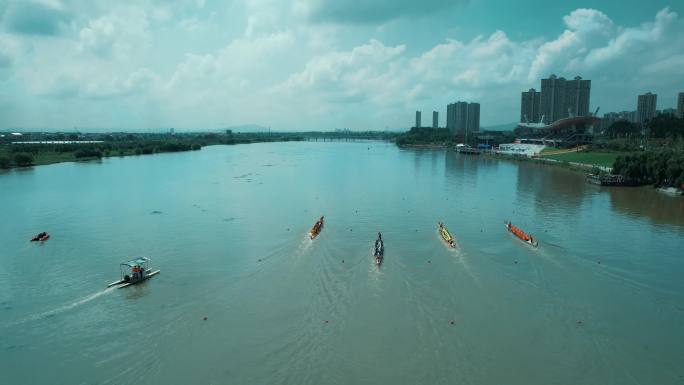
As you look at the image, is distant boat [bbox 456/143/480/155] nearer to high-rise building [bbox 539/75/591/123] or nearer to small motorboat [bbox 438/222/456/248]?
high-rise building [bbox 539/75/591/123]

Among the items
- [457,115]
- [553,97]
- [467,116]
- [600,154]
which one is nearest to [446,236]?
[600,154]

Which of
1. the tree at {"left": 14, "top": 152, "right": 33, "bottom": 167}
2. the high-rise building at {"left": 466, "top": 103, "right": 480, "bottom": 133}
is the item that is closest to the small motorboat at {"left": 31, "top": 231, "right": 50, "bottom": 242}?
the tree at {"left": 14, "top": 152, "right": 33, "bottom": 167}

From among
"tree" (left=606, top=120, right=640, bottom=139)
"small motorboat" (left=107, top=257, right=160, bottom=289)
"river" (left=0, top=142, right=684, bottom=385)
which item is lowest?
"river" (left=0, top=142, right=684, bottom=385)

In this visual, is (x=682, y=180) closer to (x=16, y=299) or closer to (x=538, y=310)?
(x=538, y=310)

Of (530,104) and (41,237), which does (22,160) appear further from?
(530,104)

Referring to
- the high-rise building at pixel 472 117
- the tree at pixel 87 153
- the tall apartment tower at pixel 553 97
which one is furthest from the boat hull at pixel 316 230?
the high-rise building at pixel 472 117
